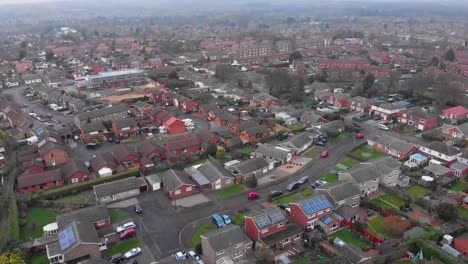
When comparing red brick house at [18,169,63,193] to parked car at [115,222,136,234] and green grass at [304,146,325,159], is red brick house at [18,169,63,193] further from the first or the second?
green grass at [304,146,325,159]

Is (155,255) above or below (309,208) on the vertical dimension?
below

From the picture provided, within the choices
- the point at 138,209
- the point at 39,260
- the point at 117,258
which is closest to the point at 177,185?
the point at 138,209

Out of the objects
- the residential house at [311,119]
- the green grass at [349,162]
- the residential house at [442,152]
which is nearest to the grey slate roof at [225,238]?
the green grass at [349,162]

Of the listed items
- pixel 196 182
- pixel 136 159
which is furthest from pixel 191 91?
pixel 196 182

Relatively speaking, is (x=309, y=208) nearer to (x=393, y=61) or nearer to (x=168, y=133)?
(x=168, y=133)

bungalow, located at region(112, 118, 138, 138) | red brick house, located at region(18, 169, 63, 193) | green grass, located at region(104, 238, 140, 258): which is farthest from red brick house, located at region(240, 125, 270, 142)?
green grass, located at region(104, 238, 140, 258)

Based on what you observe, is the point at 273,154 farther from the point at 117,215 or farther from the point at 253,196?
the point at 117,215

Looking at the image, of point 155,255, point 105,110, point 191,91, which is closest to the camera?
point 155,255
